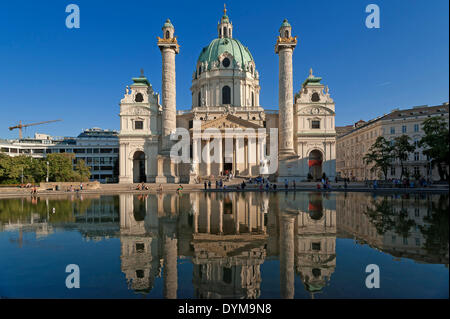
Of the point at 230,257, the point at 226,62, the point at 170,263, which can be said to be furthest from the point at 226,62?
the point at 170,263

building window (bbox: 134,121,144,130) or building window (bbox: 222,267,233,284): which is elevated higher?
building window (bbox: 134,121,144,130)

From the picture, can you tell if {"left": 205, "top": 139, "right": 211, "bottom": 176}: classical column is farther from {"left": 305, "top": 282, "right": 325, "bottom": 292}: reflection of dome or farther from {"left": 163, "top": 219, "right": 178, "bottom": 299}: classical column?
{"left": 305, "top": 282, "right": 325, "bottom": 292}: reflection of dome

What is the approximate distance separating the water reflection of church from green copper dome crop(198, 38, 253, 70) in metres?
57.1

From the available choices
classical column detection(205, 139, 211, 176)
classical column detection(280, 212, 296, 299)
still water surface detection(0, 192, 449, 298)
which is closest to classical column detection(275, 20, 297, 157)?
classical column detection(205, 139, 211, 176)

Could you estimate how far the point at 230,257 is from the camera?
27.7 ft

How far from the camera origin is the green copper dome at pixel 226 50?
65438 mm

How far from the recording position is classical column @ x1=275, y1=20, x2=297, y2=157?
5316cm

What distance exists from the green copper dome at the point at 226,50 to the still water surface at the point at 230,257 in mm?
58019

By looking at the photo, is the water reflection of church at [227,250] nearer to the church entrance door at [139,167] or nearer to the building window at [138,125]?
the building window at [138,125]

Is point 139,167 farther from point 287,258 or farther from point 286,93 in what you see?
point 287,258

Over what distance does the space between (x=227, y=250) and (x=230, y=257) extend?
741 millimetres

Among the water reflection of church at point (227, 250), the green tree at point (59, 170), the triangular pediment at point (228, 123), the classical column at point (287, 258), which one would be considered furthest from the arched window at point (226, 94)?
the classical column at point (287, 258)

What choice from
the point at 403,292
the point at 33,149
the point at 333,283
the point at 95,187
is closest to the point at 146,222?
the point at 333,283
